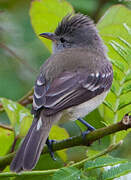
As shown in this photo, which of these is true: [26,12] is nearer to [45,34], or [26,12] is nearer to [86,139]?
[45,34]

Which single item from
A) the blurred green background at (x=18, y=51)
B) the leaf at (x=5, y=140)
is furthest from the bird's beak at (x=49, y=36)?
the leaf at (x=5, y=140)

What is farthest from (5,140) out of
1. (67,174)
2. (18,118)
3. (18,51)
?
(18,51)

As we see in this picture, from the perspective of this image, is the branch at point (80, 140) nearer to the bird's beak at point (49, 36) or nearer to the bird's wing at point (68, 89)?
the bird's wing at point (68, 89)

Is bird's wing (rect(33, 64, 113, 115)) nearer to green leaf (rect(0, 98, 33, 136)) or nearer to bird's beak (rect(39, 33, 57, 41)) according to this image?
green leaf (rect(0, 98, 33, 136))

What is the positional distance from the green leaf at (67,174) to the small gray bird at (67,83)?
34cm

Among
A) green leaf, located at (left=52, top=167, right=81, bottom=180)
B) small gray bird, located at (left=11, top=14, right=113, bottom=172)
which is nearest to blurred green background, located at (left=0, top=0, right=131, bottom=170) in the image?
small gray bird, located at (left=11, top=14, right=113, bottom=172)

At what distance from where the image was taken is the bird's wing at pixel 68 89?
284 centimetres

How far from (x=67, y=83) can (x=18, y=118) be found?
0.50m

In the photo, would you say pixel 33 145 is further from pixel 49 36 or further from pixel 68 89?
pixel 49 36

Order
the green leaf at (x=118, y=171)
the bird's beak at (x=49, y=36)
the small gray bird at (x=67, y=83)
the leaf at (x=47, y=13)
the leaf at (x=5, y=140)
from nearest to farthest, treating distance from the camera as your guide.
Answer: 1. the green leaf at (x=118, y=171)
2. the small gray bird at (x=67, y=83)
3. the leaf at (x=5, y=140)
4. the leaf at (x=47, y=13)
5. the bird's beak at (x=49, y=36)

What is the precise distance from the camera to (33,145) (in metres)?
2.51

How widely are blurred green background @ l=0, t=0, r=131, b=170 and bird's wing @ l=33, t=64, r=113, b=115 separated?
0.75 m

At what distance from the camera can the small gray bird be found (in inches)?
103

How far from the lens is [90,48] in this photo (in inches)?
162
